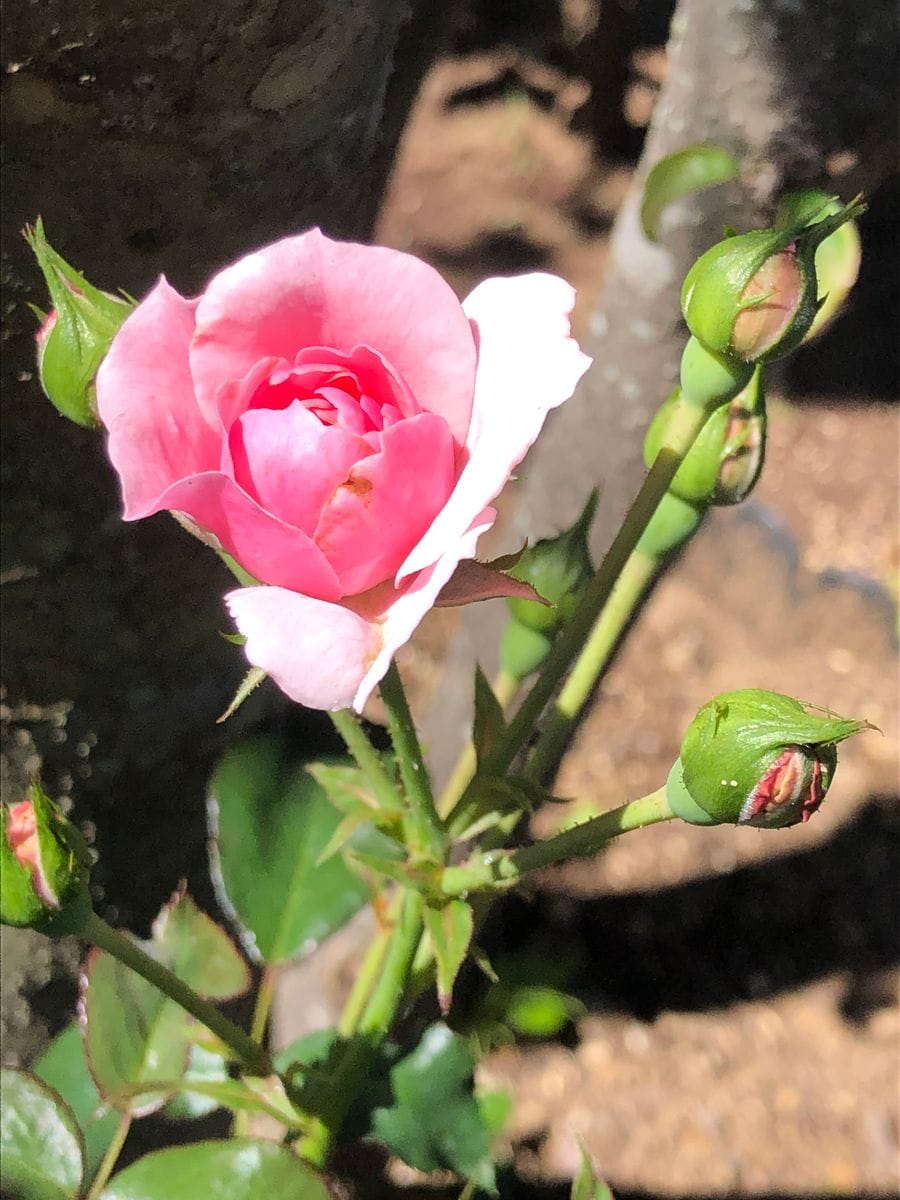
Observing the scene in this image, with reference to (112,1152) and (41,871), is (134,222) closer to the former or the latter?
(41,871)

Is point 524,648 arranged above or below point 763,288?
below

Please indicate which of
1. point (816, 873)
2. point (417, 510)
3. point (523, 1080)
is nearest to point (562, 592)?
point (417, 510)

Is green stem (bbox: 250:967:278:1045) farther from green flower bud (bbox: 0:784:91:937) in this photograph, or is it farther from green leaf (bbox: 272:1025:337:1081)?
green flower bud (bbox: 0:784:91:937)

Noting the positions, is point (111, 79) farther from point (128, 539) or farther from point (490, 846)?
point (490, 846)

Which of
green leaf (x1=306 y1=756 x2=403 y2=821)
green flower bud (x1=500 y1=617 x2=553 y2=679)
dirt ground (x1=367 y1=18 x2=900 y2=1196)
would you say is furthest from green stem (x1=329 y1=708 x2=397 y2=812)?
dirt ground (x1=367 y1=18 x2=900 y2=1196)

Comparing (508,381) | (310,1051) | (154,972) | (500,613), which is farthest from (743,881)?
(508,381)
